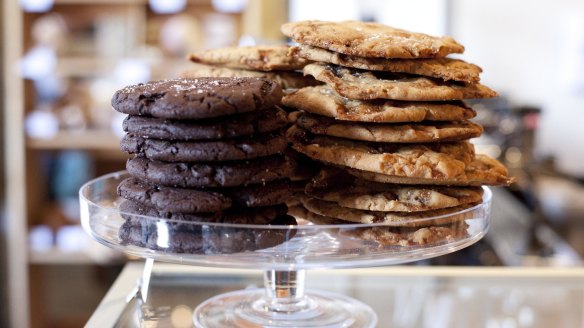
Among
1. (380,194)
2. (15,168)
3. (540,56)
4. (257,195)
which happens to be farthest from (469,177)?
(540,56)

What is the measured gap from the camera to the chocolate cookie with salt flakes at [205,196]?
0.75m

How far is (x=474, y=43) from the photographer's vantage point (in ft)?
12.1

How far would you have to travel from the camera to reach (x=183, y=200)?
29.6 inches

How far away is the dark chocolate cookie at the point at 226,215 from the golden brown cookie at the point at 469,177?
0.41ft

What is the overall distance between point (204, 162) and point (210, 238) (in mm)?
87

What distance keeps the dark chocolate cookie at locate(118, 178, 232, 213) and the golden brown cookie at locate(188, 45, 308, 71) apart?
0.26 m

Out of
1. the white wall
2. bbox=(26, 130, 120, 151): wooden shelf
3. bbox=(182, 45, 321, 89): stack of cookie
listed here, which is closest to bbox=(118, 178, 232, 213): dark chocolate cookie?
bbox=(182, 45, 321, 89): stack of cookie

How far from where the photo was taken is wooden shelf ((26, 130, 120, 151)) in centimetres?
279

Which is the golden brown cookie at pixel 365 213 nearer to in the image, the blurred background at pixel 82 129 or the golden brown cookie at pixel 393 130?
the golden brown cookie at pixel 393 130

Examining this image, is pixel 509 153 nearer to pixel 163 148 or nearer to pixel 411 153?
pixel 411 153

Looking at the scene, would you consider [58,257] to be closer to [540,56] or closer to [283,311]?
[283,311]

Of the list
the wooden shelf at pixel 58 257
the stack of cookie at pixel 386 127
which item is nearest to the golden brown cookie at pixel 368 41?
the stack of cookie at pixel 386 127

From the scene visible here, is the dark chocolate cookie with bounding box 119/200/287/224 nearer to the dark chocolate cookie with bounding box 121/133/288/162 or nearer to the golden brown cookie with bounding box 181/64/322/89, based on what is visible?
the dark chocolate cookie with bounding box 121/133/288/162

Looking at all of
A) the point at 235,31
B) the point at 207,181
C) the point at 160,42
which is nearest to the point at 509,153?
the point at 235,31
